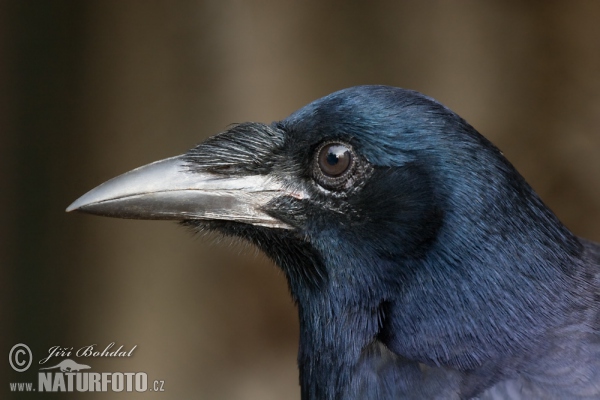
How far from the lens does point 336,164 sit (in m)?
2.36

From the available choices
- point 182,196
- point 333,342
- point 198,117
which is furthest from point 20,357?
point 333,342

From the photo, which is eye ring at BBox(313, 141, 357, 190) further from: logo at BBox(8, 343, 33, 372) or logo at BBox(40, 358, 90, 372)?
logo at BBox(8, 343, 33, 372)

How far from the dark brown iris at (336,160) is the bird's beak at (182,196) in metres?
0.17

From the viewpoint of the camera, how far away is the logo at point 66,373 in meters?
3.99

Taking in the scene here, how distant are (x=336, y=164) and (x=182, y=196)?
49 cm

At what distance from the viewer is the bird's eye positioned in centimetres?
236

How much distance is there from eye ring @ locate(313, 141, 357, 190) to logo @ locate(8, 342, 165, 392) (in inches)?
85.7

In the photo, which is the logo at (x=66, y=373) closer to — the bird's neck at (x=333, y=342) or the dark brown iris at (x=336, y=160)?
the bird's neck at (x=333, y=342)

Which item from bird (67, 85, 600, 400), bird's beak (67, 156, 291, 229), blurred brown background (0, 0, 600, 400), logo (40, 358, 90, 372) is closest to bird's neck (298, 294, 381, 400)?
bird (67, 85, 600, 400)

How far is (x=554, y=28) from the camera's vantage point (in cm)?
545

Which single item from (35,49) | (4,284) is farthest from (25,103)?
(4,284)

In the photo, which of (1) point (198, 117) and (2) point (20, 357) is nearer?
(2) point (20, 357)

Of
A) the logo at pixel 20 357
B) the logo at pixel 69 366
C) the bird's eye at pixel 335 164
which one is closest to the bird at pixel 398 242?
the bird's eye at pixel 335 164

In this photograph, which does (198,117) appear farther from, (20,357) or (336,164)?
(336,164)
